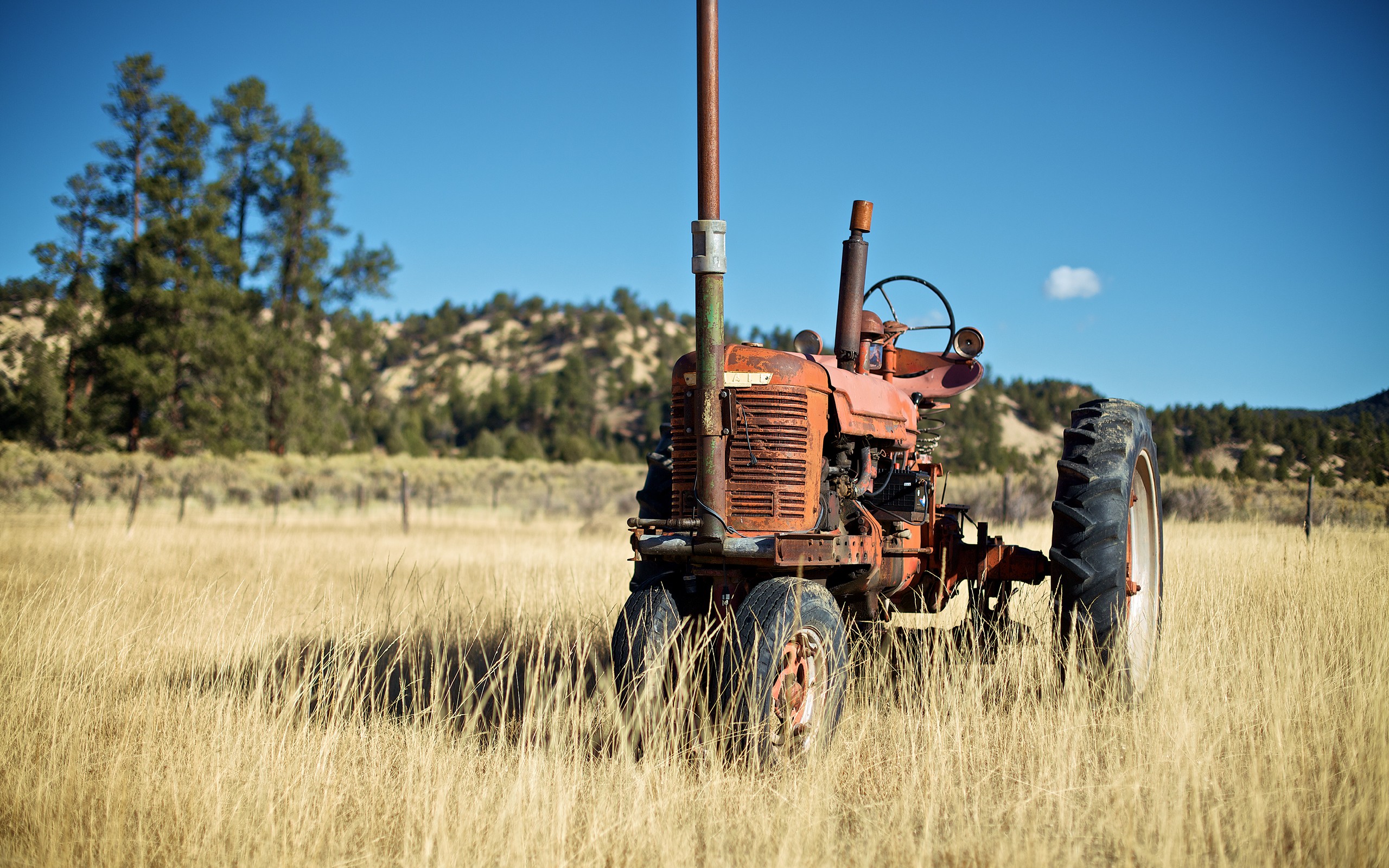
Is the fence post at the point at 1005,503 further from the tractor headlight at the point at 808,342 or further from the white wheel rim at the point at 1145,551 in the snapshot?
the tractor headlight at the point at 808,342

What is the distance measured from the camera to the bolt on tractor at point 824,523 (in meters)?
3.78

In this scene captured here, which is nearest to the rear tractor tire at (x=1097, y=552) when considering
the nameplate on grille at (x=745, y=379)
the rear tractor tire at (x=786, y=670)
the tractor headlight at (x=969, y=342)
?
the tractor headlight at (x=969, y=342)

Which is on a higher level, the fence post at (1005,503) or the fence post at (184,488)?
the fence post at (1005,503)

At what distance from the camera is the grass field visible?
299 centimetres

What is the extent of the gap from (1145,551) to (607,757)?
359cm

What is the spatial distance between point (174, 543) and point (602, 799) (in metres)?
11.4

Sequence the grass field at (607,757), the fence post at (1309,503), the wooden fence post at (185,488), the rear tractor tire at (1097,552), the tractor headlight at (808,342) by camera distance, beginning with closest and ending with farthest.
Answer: the grass field at (607,757) < the rear tractor tire at (1097,552) < the tractor headlight at (808,342) < the fence post at (1309,503) < the wooden fence post at (185,488)

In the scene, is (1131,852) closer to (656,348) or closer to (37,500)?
(37,500)

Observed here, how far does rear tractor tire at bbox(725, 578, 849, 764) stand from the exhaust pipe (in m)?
1.42

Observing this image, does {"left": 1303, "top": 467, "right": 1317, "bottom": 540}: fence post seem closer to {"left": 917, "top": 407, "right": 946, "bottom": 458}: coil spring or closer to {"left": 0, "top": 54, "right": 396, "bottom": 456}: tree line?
{"left": 917, "top": 407, "right": 946, "bottom": 458}: coil spring

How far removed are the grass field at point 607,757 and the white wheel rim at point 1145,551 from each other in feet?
0.62

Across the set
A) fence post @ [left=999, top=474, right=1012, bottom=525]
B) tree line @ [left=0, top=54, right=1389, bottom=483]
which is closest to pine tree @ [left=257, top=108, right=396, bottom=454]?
tree line @ [left=0, top=54, right=1389, bottom=483]

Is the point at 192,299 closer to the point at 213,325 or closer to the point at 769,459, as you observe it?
the point at 213,325

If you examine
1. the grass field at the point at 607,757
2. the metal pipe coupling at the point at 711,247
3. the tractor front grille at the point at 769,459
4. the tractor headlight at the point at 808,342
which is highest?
the metal pipe coupling at the point at 711,247
